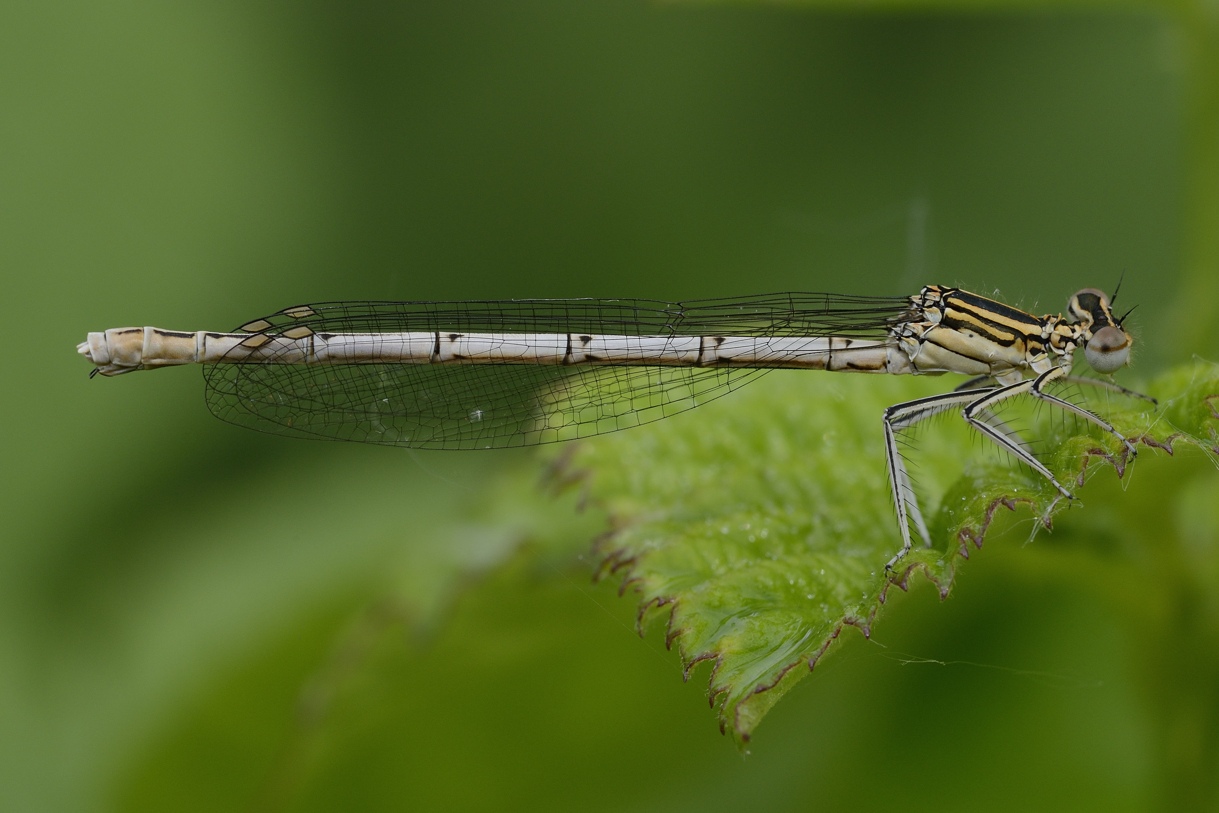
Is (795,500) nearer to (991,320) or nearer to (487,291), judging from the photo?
(991,320)

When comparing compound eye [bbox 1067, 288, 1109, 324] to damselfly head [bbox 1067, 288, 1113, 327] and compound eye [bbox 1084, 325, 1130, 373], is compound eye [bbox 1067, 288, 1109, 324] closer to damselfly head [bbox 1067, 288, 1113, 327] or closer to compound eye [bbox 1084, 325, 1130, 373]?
damselfly head [bbox 1067, 288, 1113, 327]

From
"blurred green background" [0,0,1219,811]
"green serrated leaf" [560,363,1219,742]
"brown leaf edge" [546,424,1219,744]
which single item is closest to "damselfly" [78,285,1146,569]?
"green serrated leaf" [560,363,1219,742]

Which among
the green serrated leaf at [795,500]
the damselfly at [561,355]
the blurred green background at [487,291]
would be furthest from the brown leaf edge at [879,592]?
the damselfly at [561,355]

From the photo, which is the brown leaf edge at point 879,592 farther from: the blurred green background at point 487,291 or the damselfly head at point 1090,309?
the damselfly head at point 1090,309

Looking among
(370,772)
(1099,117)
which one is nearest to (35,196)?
(370,772)

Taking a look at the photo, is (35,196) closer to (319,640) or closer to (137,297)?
(137,297)

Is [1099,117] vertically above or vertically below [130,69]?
below
